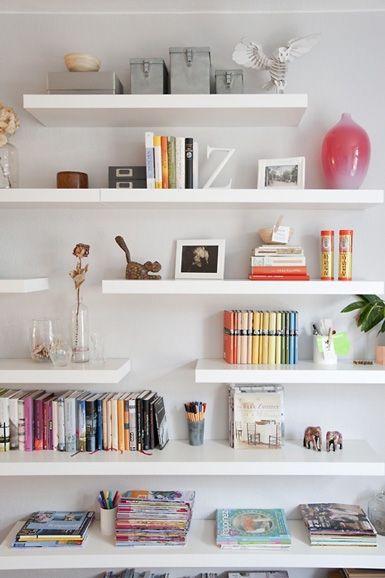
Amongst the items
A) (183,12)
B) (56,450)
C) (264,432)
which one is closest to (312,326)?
(264,432)

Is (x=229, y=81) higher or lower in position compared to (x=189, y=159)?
higher

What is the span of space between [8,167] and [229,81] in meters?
0.88

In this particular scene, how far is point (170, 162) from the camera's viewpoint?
76.5 inches

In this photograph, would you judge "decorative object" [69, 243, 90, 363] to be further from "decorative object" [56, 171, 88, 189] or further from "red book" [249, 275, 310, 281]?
"red book" [249, 275, 310, 281]

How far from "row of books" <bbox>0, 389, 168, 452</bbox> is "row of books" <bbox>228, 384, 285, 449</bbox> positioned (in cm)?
30

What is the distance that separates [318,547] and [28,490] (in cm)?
115

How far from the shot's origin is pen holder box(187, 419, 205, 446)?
6.76 feet

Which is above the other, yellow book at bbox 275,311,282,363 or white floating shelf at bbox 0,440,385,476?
yellow book at bbox 275,311,282,363

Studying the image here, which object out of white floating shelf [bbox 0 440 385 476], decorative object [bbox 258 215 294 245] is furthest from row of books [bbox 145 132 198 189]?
white floating shelf [bbox 0 440 385 476]

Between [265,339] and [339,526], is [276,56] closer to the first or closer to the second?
[265,339]

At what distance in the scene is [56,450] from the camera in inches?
79.5

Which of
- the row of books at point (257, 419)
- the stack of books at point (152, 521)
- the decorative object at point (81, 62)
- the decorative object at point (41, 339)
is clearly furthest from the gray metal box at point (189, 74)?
the stack of books at point (152, 521)

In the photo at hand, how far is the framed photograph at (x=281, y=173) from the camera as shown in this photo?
1.98 metres

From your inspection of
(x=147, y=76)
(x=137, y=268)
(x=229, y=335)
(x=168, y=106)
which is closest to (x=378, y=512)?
(x=229, y=335)
